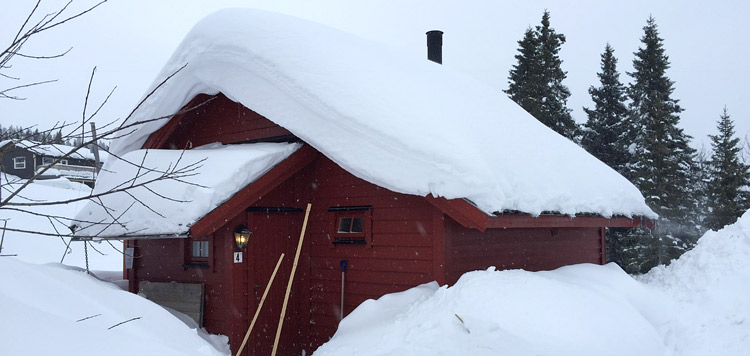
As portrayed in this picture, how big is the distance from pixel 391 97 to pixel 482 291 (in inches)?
128

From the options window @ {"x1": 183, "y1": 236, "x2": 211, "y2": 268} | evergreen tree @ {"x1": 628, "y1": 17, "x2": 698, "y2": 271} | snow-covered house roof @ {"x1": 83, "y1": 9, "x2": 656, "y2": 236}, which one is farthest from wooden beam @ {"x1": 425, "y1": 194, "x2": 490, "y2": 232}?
evergreen tree @ {"x1": 628, "y1": 17, "x2": 698, "y2": 271}

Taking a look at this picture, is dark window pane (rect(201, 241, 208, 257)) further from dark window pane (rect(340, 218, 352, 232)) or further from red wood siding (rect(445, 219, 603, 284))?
red wood siding (rect(445, 219, 603, 284))

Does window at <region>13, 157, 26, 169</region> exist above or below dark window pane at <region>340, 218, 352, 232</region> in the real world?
above

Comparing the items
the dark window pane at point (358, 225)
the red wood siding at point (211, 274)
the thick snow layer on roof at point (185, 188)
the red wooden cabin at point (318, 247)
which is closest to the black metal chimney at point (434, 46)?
the red wooden cabin at point (318, 247)

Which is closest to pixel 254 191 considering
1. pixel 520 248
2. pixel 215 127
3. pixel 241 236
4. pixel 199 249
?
pixel 241 236

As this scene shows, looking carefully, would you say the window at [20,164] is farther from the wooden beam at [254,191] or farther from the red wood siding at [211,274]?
the wooden beam at [254,191]

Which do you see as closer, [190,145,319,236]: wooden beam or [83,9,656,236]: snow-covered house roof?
[83,9,656,236]: snow-covered house roof

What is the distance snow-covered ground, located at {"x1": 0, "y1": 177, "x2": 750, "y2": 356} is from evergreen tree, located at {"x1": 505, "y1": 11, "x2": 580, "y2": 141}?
48.6 feet

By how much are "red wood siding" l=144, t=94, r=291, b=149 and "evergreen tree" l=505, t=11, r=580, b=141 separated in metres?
16.4

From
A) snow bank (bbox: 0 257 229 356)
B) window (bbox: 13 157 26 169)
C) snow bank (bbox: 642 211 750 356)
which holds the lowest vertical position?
snow bank (bbox: 642 211 750 356)

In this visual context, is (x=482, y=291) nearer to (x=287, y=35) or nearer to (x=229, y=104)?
(x=287, y=35)

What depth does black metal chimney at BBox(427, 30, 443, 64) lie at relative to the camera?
16141mm

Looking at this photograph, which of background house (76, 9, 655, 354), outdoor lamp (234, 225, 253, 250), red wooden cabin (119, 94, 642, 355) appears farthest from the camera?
outdoor lamp (234, 225, 253, 250)

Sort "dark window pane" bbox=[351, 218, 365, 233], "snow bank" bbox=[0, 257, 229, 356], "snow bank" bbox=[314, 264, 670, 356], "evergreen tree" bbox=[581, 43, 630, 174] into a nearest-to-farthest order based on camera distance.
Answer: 1. "snow bank" bbox=[0, 257, 229, 356]
2. "snow bank" bbox=[314, 264, 670, 356]
3. "dark window pane" bbox=[351, 218, 365, 233]
4. "evergreen tree" bbox=[581, 43, 630, 174]
